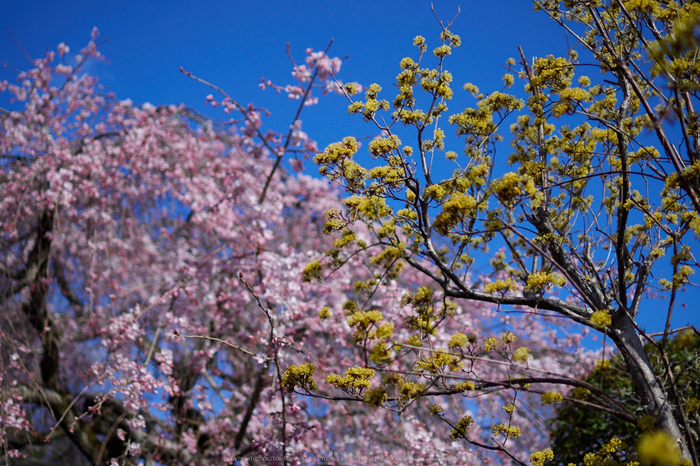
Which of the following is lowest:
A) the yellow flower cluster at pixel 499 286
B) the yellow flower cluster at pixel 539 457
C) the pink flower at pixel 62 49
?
the yellow flower cluster at pixel 539 457

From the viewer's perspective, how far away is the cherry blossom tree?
17.7ft

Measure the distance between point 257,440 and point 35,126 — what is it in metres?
5.81

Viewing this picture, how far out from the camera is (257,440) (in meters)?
4.54

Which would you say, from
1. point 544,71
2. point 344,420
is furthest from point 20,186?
point 544,71

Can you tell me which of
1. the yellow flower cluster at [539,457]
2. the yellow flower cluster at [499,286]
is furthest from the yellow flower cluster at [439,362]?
the yellow flower cluster at [539,457]

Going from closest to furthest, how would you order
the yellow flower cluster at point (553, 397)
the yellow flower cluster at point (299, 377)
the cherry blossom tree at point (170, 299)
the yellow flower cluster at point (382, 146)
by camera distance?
the yellow flower cluster at point (553, 397) < the yellow flower cluster at point (299, 377) < the yellow flower cluster at point (382, 146) < the cherry blossom tree at point (170, 299)

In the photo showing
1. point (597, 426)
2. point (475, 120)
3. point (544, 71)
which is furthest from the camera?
point (597, 426)

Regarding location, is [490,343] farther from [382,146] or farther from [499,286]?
[382,146]

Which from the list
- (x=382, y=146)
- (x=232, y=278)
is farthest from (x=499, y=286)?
(x=232, y=278)

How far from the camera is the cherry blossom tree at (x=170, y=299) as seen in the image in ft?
17.7

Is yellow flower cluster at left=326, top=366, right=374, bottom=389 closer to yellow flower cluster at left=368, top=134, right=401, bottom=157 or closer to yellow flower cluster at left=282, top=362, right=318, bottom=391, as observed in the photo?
yellow flower cluster at left=282, top=362, right=318, bottom=391

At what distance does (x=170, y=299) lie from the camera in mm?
5953

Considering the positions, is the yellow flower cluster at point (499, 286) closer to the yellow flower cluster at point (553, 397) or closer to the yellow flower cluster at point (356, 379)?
the yellow flower cluster at point (553, 397)

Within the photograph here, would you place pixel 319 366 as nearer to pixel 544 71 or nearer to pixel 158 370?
pixel 158 370
